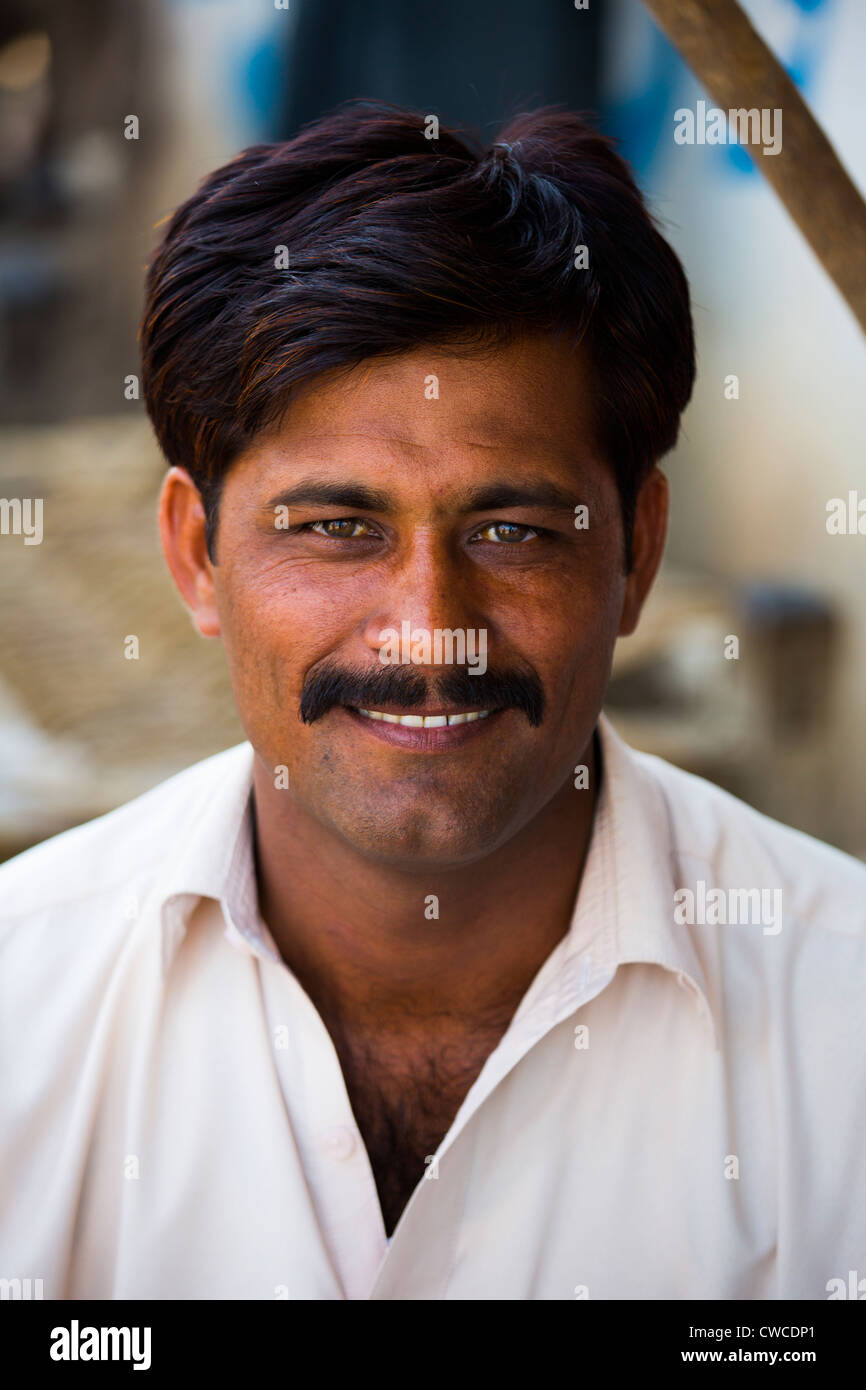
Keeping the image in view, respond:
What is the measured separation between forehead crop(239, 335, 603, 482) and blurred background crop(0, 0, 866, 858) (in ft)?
8.05

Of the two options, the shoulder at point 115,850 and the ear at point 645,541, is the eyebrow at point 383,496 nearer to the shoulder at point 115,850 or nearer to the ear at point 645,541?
the ear at point 645,541

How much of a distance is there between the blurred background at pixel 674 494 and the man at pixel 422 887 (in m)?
2.25

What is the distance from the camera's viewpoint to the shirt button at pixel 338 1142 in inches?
70.4

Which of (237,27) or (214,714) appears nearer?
(214,714)

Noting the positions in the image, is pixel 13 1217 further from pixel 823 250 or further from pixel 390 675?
pixel 823 250

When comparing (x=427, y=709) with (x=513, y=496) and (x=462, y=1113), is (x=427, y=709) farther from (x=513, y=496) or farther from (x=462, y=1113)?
(x=462, y=1113)

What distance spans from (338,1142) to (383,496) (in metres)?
0.83

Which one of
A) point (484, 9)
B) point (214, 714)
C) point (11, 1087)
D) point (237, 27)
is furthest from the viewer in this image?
point (237, 27)

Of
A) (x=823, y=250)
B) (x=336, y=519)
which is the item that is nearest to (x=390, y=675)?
→ (x=336, y=519)

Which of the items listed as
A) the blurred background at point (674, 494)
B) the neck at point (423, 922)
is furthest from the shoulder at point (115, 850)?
the blurred background at point (674, 494)

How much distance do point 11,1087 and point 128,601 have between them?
125 inches
